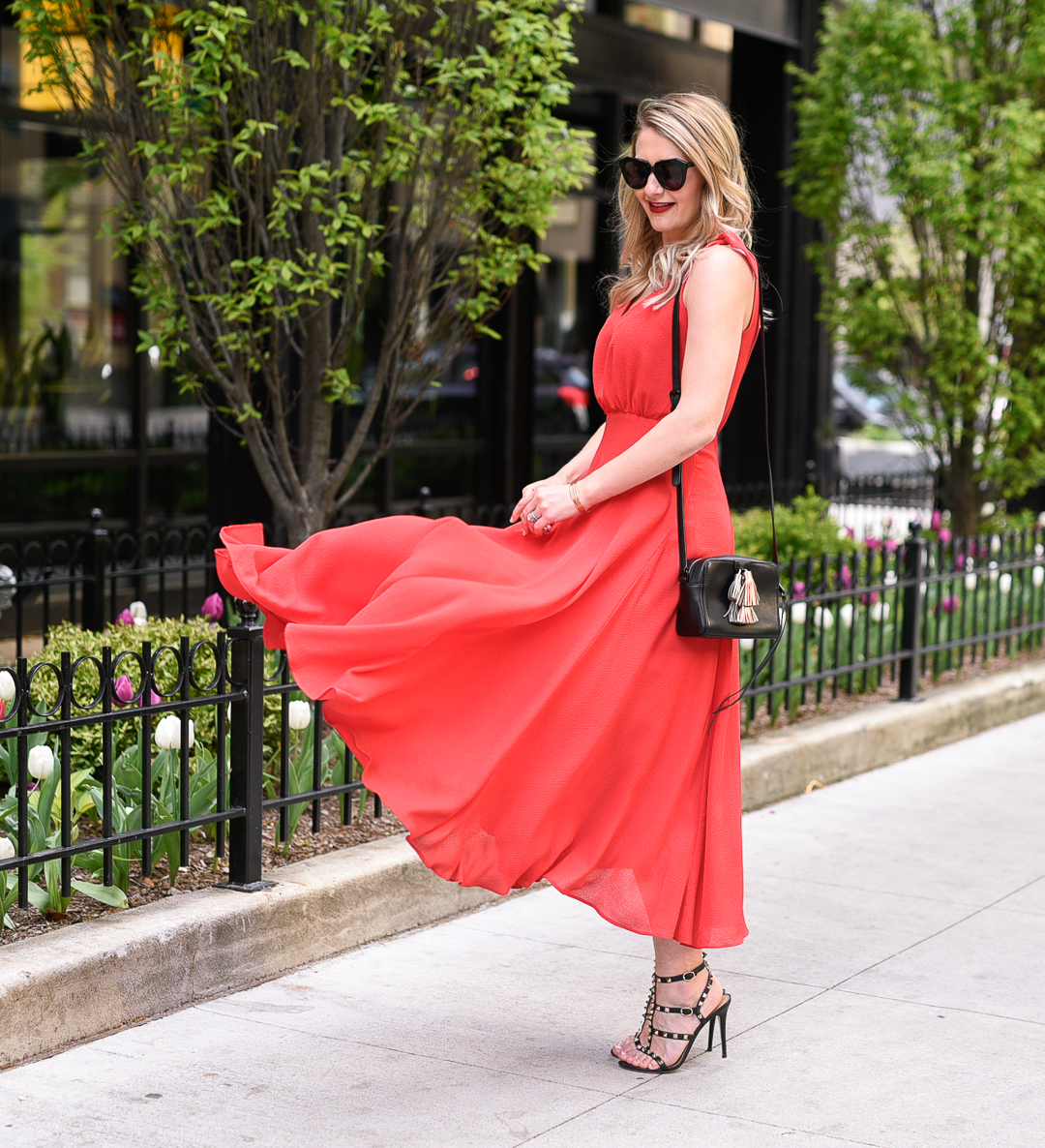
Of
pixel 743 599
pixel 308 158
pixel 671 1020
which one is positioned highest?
pixel 308 158

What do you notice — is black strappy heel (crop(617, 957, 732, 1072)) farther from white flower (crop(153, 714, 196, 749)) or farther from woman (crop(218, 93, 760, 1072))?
white flower (crop(153, 714, 196, 749))

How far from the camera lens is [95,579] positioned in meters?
6.41

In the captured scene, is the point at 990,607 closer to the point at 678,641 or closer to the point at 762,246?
the point at 762,246

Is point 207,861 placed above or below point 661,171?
below

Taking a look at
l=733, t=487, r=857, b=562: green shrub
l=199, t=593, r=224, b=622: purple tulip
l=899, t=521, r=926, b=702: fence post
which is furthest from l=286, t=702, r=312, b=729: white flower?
l=733, t=487, r=857, b=562: green shrub

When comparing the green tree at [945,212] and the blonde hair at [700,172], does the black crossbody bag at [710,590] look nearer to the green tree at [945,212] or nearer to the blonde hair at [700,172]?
the blonde hair at [700,172]

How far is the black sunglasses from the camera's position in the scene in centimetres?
332

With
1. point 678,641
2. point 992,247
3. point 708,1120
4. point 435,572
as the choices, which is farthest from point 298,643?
point 992,247

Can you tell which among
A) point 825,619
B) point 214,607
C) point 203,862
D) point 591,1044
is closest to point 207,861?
point 203,862

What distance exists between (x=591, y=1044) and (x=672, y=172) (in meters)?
1.96

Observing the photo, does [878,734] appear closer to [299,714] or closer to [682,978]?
[299,714]

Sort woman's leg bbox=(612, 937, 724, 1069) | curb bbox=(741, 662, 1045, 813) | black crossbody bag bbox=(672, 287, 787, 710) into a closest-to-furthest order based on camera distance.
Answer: black crossbody bag bbox=(672, 287, 787, 710), woman's leg bbox=(612, 937, 724, 1069), curb bbox=(741, 662, 1045, 813)

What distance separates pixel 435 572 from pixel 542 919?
1712 millimetres

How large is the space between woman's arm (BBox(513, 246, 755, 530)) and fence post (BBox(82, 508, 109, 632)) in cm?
355
